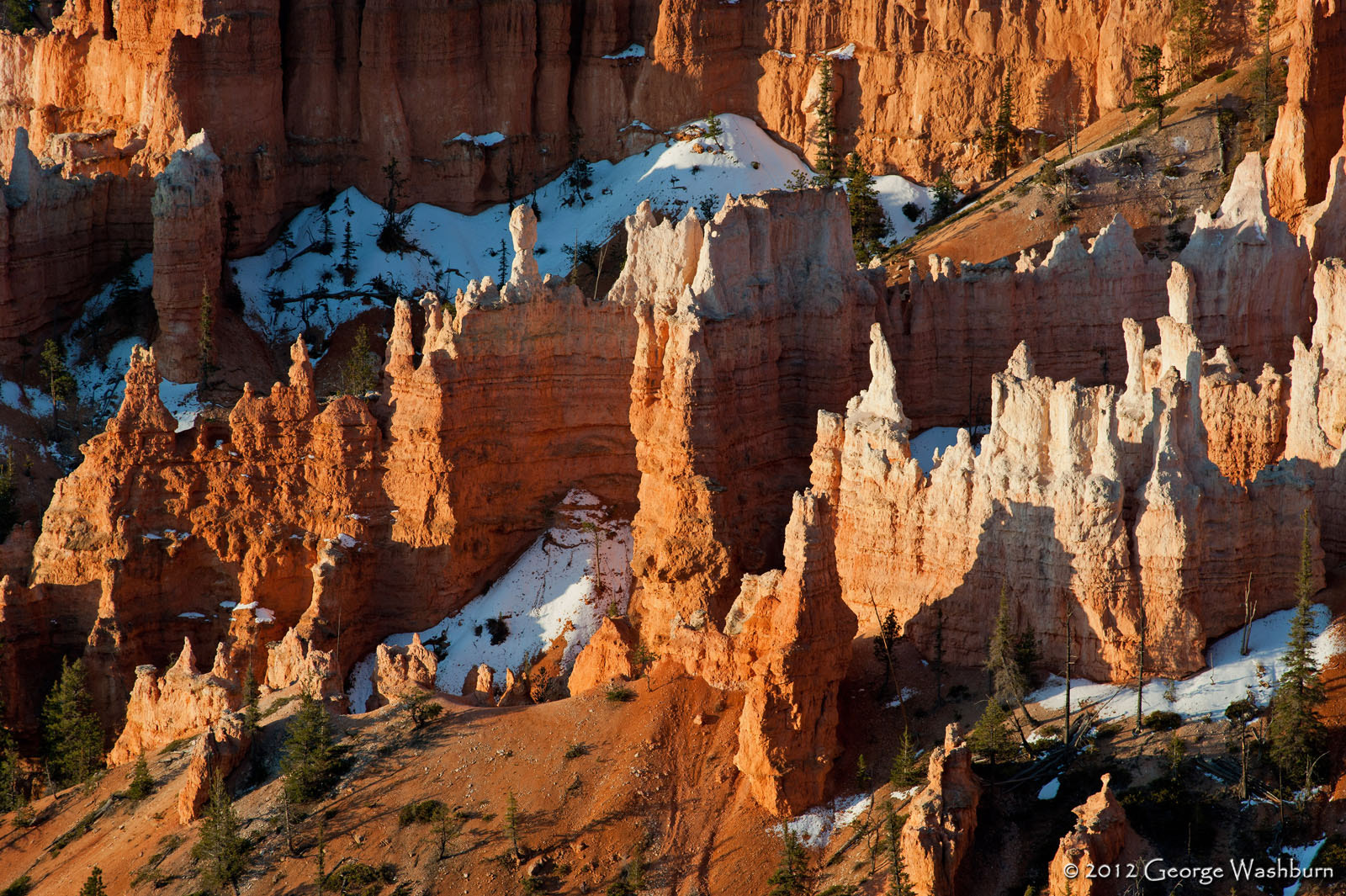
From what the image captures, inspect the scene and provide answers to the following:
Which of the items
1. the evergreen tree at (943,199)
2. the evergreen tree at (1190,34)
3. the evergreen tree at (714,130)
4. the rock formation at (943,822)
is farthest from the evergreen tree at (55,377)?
the evergreen tree at (1190,34)

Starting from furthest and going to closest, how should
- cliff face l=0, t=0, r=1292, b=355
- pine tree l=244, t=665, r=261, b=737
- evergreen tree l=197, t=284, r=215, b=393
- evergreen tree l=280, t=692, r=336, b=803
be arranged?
cliff face l=0, t=0, r=1292, b=355, evergreen tree l=197, t=284, r=215, b=393, pine tree l=244, t=665, r=261, b=737, evergreen tree l=280, t=692, r=336, b=803

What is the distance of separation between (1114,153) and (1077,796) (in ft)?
159

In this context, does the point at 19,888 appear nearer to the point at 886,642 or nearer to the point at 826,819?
the point at 826,819

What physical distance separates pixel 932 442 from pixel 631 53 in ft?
139

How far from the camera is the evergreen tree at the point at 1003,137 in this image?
99.9 metres

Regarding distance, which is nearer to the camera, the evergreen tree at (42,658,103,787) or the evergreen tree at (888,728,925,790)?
the evergreen tree at (888,728,925,790)

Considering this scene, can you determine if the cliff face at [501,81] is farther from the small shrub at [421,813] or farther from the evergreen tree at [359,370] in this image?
the small shrub at [421,813]

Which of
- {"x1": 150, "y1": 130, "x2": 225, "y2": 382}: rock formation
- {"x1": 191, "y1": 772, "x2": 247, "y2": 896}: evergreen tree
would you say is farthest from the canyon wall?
{"x1": 150, "y1": 130, "x2": 225, "y2": 382}: rock formation

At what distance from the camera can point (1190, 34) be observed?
317 feet

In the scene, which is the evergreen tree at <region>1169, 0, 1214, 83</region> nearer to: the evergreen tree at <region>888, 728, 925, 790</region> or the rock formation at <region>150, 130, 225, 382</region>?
the rock formation at <region>150, 130, 225, 382</region>

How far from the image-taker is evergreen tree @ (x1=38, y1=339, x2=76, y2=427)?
289ft

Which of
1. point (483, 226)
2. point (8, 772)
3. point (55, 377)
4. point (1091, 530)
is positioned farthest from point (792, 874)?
point (483, 226)

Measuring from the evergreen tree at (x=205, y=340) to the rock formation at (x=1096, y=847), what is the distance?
157 feet

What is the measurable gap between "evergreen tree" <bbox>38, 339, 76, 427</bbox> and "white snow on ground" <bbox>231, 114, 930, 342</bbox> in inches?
403
